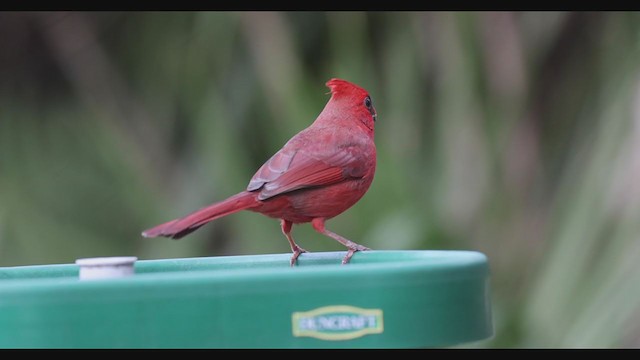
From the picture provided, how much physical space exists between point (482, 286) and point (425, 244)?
1391mm

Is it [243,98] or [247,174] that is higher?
[243,98]

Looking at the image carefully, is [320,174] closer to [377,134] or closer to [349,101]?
[349,101]

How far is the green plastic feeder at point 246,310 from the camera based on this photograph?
90.0 inches

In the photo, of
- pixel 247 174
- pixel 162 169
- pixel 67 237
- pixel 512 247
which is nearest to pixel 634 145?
pixel 512 247

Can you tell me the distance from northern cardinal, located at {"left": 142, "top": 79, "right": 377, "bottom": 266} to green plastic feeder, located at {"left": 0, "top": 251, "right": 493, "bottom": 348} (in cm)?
78

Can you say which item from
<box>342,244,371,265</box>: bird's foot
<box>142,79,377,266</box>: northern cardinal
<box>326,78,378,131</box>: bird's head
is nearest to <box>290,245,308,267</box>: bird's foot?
<box>142,79,377,266</box>: northern cardinal

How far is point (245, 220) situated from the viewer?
4.44 metres

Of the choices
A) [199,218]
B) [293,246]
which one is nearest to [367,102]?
[293,246]

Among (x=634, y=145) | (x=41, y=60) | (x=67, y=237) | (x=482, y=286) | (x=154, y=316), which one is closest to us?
(x=154, y=316)

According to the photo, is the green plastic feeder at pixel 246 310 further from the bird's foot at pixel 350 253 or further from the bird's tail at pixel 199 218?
the bird's foot at pixel 350 253

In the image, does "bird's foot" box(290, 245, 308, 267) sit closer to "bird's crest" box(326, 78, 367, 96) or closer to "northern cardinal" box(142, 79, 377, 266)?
"northern cardinal" box(142, 79, 377, 266)

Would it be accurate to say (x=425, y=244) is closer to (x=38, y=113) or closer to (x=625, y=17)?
(x=625, y=17)

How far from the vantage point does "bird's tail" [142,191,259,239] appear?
2.87 meters

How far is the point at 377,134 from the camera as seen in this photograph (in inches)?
175
